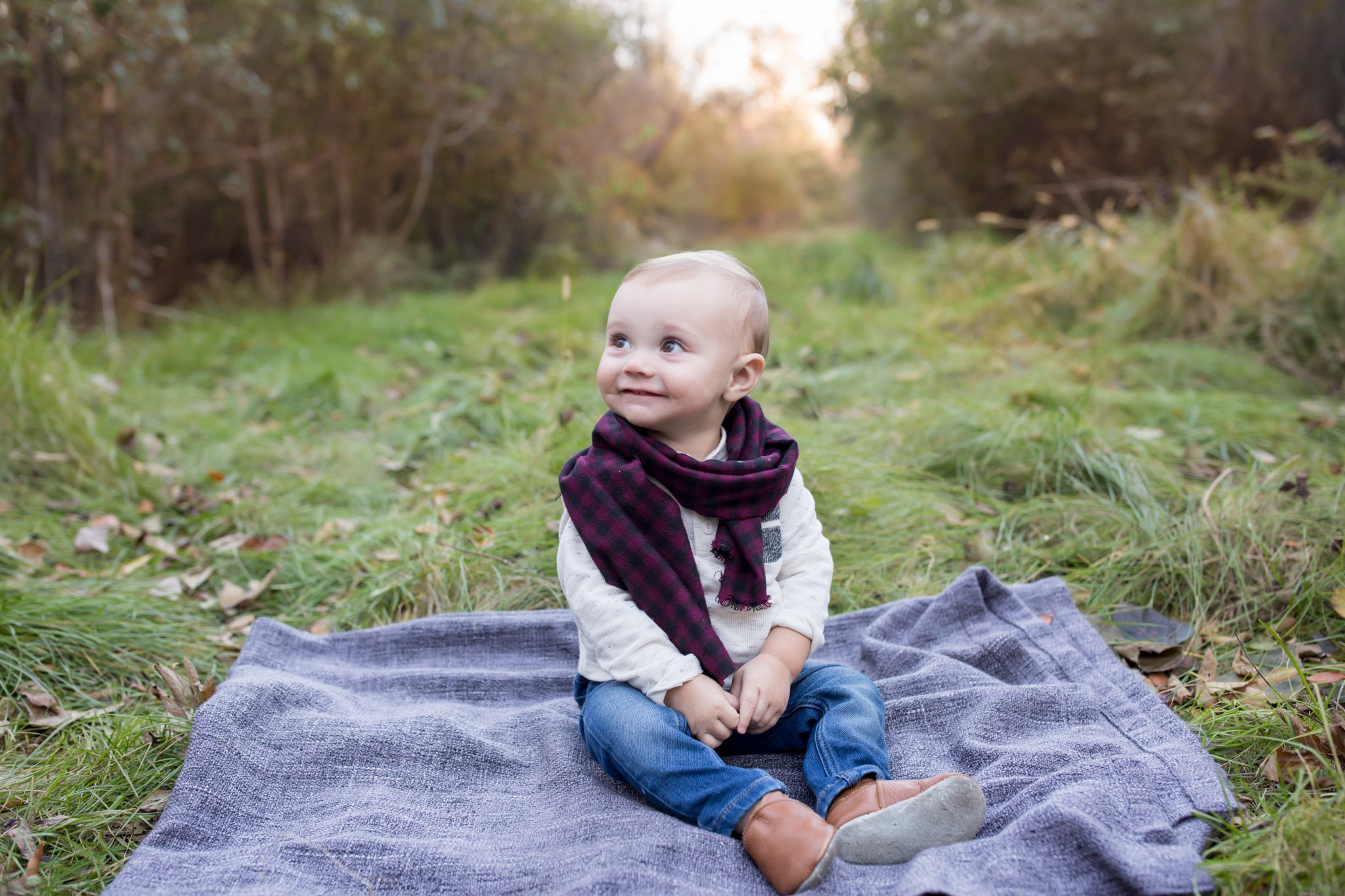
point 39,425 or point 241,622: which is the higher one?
point 39,425

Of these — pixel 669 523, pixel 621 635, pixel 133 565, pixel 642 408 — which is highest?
pixel 642 408

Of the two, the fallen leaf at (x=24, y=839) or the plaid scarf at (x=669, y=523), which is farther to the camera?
the plaid scarf at (x=669, y=523)

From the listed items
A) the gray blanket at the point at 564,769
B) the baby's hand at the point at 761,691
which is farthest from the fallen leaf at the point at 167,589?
the baby's hand at the point at 761,691

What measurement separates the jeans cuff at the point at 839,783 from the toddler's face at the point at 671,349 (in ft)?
2.34

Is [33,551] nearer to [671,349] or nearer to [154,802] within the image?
[154,802]

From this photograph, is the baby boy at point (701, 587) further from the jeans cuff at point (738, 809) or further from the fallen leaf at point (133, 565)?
the fallen leaf at point (133, 565)

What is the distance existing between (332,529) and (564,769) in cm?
155

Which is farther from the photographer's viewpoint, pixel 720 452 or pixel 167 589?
pixel 167 589

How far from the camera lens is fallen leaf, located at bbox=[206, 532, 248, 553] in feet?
8.88

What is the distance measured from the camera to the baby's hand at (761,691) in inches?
60.5

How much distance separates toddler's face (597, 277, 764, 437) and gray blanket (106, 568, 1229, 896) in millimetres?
730

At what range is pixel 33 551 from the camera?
8.32 feet

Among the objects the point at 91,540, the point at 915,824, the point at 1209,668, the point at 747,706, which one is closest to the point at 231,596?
the point at 91,540

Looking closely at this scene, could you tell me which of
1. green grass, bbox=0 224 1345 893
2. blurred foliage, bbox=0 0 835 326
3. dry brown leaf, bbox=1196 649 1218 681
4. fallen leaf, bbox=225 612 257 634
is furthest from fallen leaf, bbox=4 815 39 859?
blurred foliage, bbox=0 0 835 326
